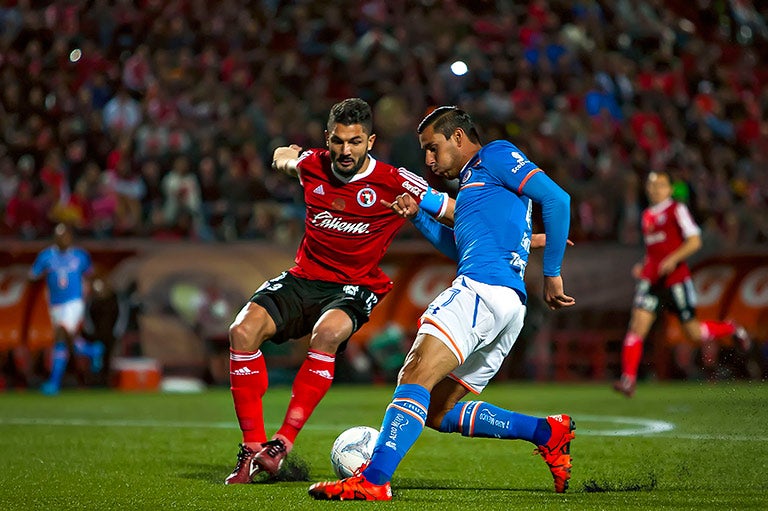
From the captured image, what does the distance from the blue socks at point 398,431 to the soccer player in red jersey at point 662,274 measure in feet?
26.7

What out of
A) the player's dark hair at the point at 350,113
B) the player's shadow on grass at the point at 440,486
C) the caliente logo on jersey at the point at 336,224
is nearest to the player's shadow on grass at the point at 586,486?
the player's shadow on grass at the point at 440,486

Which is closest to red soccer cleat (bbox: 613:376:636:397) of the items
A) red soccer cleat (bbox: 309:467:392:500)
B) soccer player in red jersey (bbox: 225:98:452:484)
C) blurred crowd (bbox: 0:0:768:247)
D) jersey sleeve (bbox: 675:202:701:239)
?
jersey sleeve (bbox: 675:202:701:239)

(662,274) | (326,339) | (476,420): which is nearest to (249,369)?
(326,339)

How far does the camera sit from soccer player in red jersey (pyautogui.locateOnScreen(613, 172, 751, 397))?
44.8 feet

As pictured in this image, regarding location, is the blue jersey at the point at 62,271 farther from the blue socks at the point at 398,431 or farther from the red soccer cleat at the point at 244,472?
the blue socks at the point at 398,431

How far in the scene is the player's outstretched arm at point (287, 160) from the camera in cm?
781

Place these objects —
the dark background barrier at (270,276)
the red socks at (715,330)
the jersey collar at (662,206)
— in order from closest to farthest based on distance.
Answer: the jersey collar at (662,206), the red socks at (715,330), the dark background barrier at (270,276)

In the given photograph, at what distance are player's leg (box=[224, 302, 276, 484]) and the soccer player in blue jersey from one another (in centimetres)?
109

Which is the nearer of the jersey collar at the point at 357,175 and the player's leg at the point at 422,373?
the player's leg at the point at 422,373

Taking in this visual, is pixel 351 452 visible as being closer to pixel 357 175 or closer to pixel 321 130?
pixel 357 175

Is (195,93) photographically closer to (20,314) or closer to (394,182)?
(20,314)

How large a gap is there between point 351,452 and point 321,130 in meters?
12.2

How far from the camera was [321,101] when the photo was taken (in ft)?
63.7

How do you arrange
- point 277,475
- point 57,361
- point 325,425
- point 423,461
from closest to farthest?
point 277,475 < point 423,461 < point 325,425 < point 57,361
